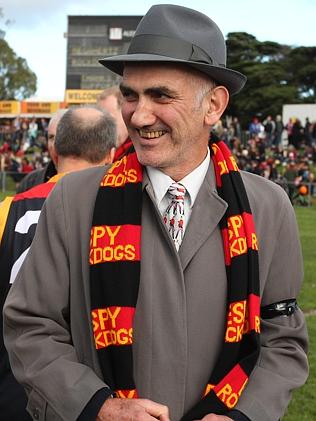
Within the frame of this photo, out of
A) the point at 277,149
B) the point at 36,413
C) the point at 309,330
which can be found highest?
the point at 36,413

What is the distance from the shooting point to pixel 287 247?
2.66m

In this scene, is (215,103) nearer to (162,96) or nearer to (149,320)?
(162,96)

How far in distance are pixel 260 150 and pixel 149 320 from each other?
A: 36451mm

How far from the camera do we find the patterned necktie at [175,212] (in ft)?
8.50

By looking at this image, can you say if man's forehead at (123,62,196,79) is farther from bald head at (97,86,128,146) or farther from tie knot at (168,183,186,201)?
bald head at (97,86,128,146)

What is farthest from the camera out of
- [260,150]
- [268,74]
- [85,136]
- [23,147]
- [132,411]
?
[268,74]

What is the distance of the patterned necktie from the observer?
259 centimetres

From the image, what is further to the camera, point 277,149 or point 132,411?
point 277,149

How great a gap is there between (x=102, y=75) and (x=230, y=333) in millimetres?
46006

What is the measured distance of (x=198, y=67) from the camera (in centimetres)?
252

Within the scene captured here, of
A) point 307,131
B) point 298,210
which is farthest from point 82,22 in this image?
point 298,210

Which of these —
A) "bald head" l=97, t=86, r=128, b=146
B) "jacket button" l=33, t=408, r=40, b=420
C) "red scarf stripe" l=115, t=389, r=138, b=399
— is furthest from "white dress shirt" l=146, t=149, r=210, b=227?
"bald head" l=97, t=86, r=128, b=146

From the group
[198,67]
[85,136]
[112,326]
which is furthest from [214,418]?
[85,136]

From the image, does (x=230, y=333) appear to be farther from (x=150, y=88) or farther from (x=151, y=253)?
(x=150, y=88)
